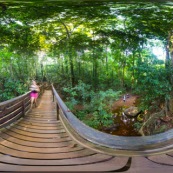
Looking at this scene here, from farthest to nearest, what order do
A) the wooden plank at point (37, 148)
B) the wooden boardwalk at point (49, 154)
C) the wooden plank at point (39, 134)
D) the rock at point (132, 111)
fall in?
1. the rock at point (132, 111)
2. the wooden plank at point (39, 134)
3. the wooden plank at point (37, 148)
4. the wooden boardwalk at point (49, 154)

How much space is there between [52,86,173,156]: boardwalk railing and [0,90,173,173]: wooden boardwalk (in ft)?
0.13

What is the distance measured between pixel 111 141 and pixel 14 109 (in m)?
0.61

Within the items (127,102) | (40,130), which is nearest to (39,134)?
(40,130)

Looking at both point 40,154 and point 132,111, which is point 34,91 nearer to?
point 40,154

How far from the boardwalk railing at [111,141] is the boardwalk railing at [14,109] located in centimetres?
21

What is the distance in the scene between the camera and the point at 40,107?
130 cm

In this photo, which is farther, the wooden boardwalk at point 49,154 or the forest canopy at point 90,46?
the forest canopy at point 90,46

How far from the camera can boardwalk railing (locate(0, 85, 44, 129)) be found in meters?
1.20

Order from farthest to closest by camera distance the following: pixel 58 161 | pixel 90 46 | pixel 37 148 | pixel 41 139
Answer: pixel 90 46 → pixel 41 139 → pixel 37 148 → pixel 58 161

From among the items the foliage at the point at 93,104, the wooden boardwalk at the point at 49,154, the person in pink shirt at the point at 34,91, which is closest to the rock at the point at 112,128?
the foliage at the point at 93,104

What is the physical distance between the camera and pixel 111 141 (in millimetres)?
1240

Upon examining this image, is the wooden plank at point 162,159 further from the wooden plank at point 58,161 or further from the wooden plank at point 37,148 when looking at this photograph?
the wooden plank at point 37,148

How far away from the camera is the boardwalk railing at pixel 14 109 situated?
1.20 metres

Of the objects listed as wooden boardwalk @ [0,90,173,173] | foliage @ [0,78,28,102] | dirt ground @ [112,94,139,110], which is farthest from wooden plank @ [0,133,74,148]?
dirt ground @ [112,94,139,110]
